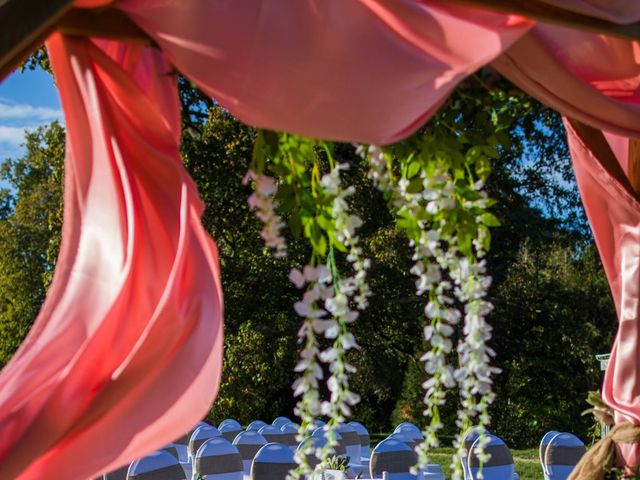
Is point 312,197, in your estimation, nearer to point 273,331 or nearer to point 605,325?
point 273,331

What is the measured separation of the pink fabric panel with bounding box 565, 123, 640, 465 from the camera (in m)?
4.18

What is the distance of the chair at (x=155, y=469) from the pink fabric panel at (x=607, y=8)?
2993 mm

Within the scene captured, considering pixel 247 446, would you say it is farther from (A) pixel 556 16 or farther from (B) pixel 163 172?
(A) pixel 556 16

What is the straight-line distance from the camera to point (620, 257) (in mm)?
4359

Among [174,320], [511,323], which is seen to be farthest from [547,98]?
[511,323]

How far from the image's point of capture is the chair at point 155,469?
15.6ft

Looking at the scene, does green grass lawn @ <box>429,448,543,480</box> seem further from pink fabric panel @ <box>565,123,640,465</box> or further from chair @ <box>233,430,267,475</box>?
pink fabric panel @ <box>565,123,640,465</box>

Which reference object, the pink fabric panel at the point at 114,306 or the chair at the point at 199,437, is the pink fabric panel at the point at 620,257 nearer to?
the pink fabric panel at the point at 114,306

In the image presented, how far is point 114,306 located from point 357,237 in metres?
0.79

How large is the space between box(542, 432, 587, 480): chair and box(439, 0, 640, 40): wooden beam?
14.1 ft

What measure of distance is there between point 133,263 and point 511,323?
1363 cm

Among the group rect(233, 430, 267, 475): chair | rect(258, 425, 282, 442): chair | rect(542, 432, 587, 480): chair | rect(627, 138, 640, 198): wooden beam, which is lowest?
rect(542, 432, 587, 480): chair

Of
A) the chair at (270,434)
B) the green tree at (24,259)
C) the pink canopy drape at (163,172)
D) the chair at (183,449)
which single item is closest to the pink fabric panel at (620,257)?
the pink canopy drape at (163,172)

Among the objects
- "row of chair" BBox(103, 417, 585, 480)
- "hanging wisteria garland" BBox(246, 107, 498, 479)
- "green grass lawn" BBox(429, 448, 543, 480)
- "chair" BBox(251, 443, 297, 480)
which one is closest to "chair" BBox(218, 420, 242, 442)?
"row of chair" BBox(103, 417, 585, 480)
